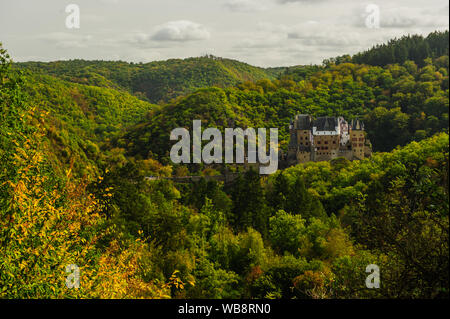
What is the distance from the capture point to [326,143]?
69.3 meters

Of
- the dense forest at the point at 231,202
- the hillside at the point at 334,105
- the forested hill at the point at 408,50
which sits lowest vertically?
the dense forest at the point at 231,202

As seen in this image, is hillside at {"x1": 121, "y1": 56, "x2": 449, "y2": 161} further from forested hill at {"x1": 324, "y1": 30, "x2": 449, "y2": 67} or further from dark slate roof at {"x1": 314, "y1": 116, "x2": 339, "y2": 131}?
dark slate roof at {"x1": 314, "y1": 116, "x2": 339, "y2": 131}

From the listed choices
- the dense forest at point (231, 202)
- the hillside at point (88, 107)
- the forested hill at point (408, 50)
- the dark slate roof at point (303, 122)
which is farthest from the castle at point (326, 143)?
the forested hill at point (408, 50)

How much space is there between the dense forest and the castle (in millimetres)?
4721

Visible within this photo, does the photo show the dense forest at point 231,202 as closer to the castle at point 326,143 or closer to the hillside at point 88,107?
the hillside at point 88,107

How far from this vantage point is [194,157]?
79.0 m

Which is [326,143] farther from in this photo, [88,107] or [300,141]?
[88,107]

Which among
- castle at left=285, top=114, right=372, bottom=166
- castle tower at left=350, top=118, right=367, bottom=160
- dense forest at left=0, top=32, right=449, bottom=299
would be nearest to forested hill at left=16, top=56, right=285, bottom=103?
dense forest at left=0, top=32, right=449, bottom=299

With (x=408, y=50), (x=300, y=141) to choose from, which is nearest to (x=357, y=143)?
(x=300, y=141)

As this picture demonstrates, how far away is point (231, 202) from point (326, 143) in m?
33.9

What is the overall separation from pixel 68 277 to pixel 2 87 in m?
4.41

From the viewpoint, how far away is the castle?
68812mm

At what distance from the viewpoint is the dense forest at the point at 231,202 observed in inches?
318

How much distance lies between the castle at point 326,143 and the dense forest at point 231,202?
4721mm
